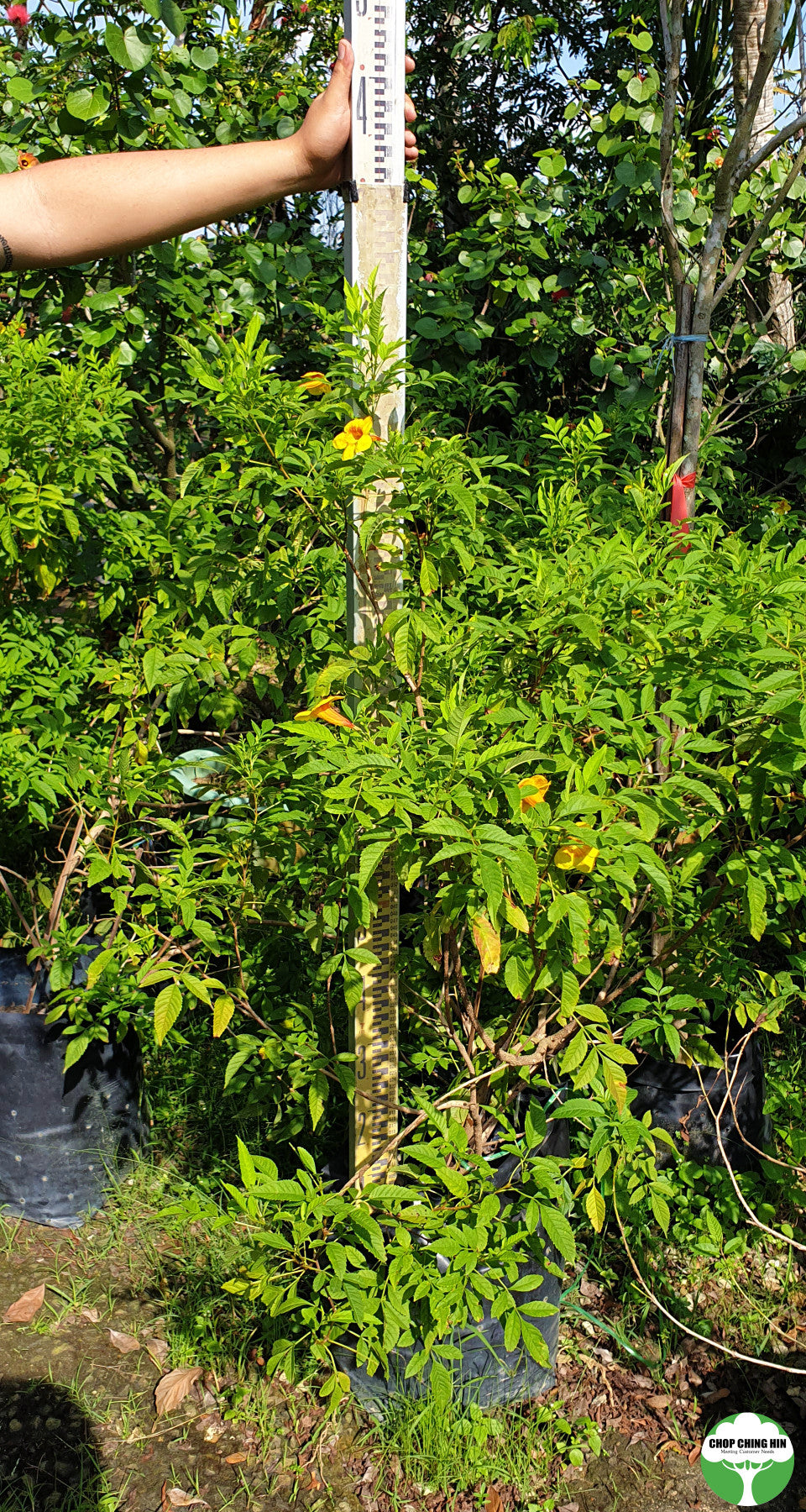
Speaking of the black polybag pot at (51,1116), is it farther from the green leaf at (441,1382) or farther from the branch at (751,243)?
the branch at (751,243)

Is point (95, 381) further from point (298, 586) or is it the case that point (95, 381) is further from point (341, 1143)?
point (341, 1143)

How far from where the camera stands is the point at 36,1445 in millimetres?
1794

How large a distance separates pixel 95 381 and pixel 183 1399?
2.09 meters

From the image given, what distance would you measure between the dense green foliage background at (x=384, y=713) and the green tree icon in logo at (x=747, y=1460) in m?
0.37

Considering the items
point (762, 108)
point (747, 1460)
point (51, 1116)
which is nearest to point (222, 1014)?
point (51, 1116)

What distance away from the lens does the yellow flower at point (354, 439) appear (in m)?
1.51

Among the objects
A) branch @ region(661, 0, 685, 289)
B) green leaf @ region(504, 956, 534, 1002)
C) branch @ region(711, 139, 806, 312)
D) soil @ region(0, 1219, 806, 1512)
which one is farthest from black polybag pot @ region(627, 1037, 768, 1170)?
branch @ region(661, 0, 685, 289)

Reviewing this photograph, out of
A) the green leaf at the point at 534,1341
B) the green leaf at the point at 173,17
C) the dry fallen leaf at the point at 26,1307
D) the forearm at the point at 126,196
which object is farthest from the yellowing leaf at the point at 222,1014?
the green leaf at the point at 173,17

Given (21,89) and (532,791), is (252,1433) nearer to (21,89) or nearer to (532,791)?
(532,791)

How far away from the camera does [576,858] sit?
4.46 ft

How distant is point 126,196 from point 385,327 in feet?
1.33

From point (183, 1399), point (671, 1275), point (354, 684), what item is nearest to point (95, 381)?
point (354, 684)

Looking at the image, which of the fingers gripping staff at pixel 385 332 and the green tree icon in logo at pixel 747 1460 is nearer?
the fingers gripping staff at pixel 385 332

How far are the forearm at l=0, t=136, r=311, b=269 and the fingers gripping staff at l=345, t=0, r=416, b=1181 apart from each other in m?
0.11
